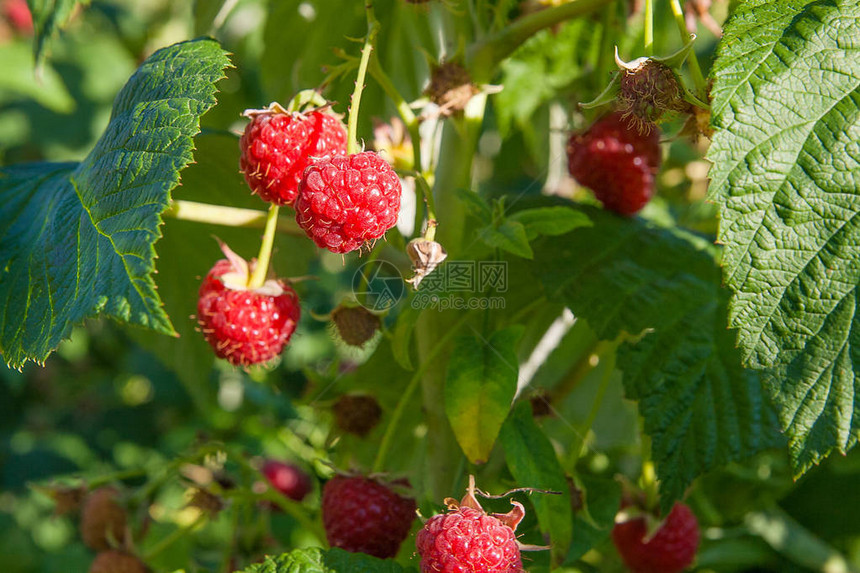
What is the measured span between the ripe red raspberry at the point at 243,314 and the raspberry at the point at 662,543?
1.82 ft

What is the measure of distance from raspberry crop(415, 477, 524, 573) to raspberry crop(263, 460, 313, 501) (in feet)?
2.91

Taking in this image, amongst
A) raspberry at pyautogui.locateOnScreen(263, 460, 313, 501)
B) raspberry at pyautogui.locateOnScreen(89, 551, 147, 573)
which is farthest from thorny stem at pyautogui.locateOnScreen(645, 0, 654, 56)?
raspberry at pyautogui.locateOnScreen(263, 460, 313, 501)

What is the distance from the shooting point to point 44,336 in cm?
82

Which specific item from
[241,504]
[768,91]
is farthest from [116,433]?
[768,91]

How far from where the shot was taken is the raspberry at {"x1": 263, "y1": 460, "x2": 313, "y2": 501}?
167 cm

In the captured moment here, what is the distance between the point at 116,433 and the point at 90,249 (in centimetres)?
232

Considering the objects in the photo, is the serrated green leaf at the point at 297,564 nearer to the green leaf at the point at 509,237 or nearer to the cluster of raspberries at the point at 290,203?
the cluster of raspberries at the point at 290,203

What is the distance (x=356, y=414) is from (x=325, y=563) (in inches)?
14.6

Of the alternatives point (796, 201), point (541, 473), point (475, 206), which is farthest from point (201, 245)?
point (796, 201)

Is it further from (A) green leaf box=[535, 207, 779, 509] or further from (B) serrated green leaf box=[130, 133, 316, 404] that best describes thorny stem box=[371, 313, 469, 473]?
(B) serrated green leaf box=[130, 133, 316, 404]

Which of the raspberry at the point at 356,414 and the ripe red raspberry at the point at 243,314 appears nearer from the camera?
the ripe red raspberry at the point at 243,314

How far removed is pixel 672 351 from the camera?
1.06 meters

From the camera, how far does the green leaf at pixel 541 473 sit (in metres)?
0.90

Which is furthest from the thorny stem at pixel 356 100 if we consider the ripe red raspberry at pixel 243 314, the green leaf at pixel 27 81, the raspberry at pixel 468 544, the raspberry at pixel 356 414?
the green leaf at pixel 27 81
